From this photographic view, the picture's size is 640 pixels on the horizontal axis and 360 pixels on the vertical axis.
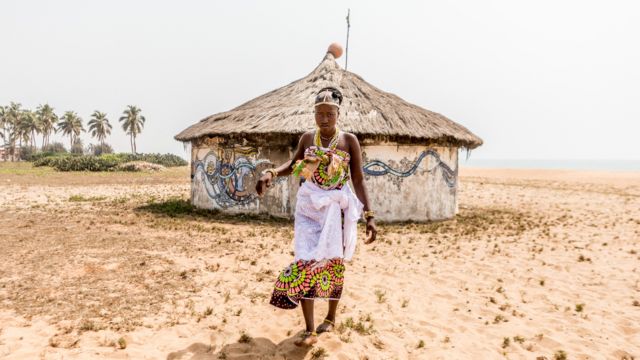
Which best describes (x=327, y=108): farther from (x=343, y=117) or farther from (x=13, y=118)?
(x=13, y=118)

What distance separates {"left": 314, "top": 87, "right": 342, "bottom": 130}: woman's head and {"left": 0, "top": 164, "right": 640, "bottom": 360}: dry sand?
191 cm

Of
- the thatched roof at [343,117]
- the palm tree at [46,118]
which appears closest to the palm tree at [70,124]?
the palm tree at [46,118]

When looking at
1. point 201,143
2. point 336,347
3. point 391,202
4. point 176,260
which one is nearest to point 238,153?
point 201,143

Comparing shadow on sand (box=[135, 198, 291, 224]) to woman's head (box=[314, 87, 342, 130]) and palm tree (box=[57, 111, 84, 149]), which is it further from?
palm tree (box=[57, 111, 84, 149])

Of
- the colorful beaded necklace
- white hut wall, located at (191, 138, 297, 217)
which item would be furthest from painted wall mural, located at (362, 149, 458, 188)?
the colorful beaded necklace

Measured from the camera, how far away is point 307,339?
349cm

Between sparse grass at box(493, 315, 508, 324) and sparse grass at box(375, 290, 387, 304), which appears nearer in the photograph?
sparse grass at box(493, 315, 508, 324)

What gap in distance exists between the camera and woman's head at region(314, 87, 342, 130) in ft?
11.5

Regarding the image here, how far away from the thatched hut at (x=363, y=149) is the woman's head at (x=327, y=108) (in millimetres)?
6077

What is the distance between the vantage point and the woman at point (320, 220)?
3430 millimetres

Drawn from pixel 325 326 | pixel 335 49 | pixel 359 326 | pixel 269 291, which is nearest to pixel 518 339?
pixel 359 326

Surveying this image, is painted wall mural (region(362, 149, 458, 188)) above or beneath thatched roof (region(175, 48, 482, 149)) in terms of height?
beneath

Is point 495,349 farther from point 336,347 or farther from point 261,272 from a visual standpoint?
point 261,272

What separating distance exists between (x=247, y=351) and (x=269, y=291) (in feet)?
5.02
